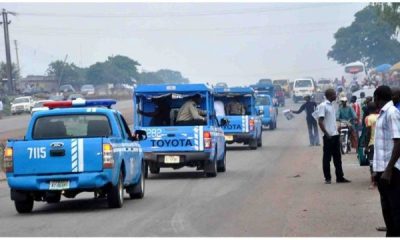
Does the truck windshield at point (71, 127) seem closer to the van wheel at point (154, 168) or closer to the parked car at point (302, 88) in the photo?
the van wheel at point (154, 168)

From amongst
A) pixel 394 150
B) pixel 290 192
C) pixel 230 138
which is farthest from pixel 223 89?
pixel 394 150

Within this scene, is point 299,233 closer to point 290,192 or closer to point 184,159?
point 290,192

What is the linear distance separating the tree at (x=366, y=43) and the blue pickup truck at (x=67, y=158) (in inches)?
4907

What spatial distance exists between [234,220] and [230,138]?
20.8m

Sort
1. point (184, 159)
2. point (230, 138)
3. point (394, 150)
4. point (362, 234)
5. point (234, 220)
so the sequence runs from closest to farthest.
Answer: point (394, 150), point (362, 234), point (234, 220), point (184, 159), point (230, 138)

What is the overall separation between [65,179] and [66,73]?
122 meters

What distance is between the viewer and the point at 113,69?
148000 millimetres

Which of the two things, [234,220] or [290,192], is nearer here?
[234,220]

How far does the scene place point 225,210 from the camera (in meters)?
16.8

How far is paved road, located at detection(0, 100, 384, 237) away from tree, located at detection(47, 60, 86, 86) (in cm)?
11161

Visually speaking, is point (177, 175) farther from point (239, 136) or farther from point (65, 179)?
point (239, 136)

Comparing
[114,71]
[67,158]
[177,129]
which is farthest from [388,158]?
[114,71]

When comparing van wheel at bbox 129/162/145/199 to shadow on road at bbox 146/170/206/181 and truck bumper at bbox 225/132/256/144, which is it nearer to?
shadow on road at bbox 146/170/206/181

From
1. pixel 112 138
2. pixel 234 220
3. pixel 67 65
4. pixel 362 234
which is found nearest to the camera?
pixel 362 234
